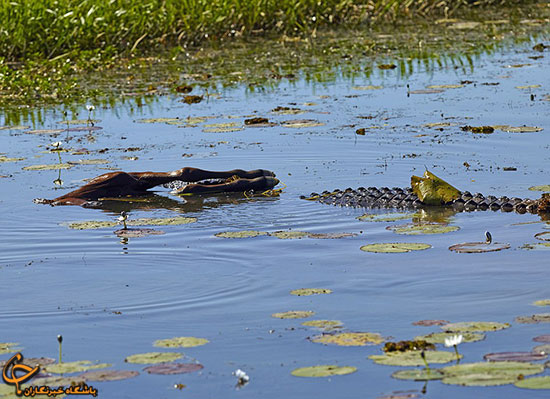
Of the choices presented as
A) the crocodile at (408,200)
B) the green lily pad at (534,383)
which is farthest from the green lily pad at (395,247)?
the green lily pad at (534,383)

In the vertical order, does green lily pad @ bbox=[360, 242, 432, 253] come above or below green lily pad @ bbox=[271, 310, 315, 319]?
above

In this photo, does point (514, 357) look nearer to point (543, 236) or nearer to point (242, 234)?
point (543, 236)

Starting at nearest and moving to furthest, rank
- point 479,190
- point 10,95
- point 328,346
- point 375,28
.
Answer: point 328,346 → point 479,190 → point 10,95 → point 375,28

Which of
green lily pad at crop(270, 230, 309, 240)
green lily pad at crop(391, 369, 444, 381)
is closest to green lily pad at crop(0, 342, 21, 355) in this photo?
green lily pad at crop(391, 369, 444, 381)

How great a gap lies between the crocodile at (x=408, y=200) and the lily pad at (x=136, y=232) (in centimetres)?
130

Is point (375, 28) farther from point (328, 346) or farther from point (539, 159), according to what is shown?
point (328, 346)

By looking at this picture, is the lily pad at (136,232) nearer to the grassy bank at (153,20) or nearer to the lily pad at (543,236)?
the lily pad at (543,236)

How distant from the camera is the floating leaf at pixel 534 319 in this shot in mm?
4706

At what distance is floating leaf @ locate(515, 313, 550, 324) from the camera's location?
15.4 feet

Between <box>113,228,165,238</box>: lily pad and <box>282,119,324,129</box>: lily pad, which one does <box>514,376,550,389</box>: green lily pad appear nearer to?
<box>113,228,165,238</box>: lily pad

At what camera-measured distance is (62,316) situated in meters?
5.18

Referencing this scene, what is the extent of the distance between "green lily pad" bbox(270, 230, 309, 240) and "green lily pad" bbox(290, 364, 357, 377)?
251 cm

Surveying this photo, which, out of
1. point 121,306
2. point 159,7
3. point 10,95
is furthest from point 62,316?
point 159,7

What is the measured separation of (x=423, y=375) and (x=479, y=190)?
4.08 meters
